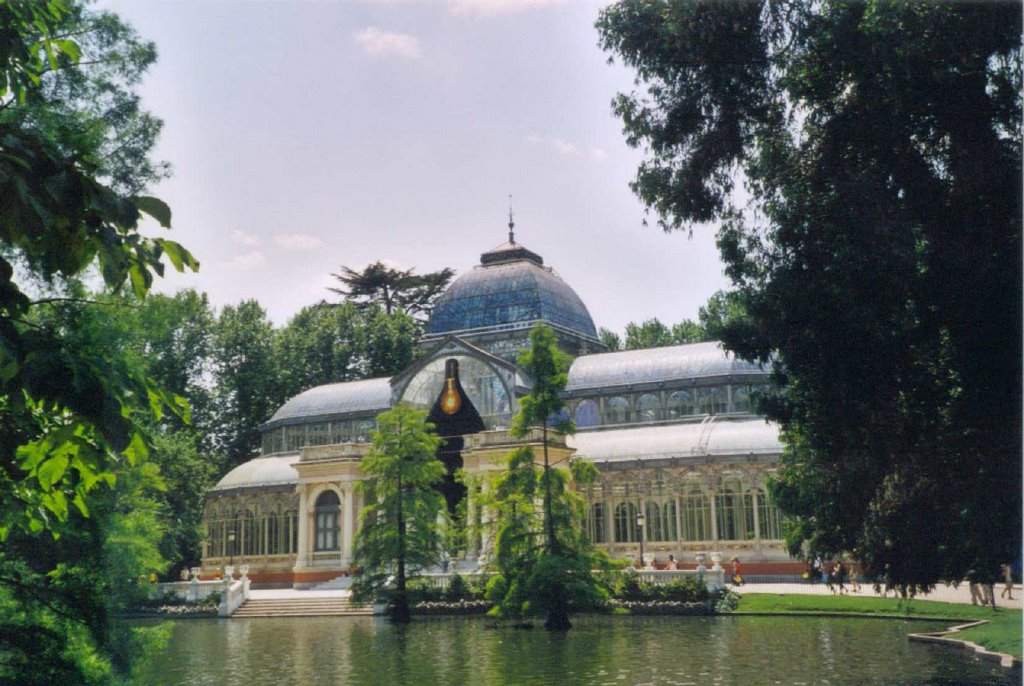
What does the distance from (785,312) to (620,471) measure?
31.9 meters

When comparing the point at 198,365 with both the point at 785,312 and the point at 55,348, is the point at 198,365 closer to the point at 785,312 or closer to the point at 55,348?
the point at 785,312

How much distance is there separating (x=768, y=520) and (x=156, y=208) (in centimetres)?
4278

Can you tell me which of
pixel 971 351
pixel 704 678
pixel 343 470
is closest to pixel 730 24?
pixel 971 351

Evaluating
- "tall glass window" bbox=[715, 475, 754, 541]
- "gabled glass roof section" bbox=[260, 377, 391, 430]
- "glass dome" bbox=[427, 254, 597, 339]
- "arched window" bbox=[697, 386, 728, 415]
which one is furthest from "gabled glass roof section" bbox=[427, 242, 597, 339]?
"tall glass window" bbox=[715, 475, 754, 541]

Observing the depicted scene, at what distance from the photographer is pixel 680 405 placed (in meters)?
52.3

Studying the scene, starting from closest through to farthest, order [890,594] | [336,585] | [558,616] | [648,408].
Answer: [558,616] < [890,594] < [336,585] < [648,408]

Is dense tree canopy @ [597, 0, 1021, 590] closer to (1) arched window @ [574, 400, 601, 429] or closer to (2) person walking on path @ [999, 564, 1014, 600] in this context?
(2) person walking on path @ [999, 564, 1014, 600]

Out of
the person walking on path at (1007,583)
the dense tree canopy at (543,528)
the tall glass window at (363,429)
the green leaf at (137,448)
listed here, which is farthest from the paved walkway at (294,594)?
the green leaf at (137,448)

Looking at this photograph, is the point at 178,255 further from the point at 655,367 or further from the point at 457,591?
the point at 655,367

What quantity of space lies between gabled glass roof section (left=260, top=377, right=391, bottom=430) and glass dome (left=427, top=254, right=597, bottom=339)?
220 inches

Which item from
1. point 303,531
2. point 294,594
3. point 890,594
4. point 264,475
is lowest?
point 294,594

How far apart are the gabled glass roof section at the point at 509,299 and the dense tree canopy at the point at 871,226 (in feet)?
131

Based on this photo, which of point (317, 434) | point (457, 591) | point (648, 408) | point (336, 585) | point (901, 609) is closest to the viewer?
point (901, 609)

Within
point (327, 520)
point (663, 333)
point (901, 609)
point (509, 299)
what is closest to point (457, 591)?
point (901, 609)
